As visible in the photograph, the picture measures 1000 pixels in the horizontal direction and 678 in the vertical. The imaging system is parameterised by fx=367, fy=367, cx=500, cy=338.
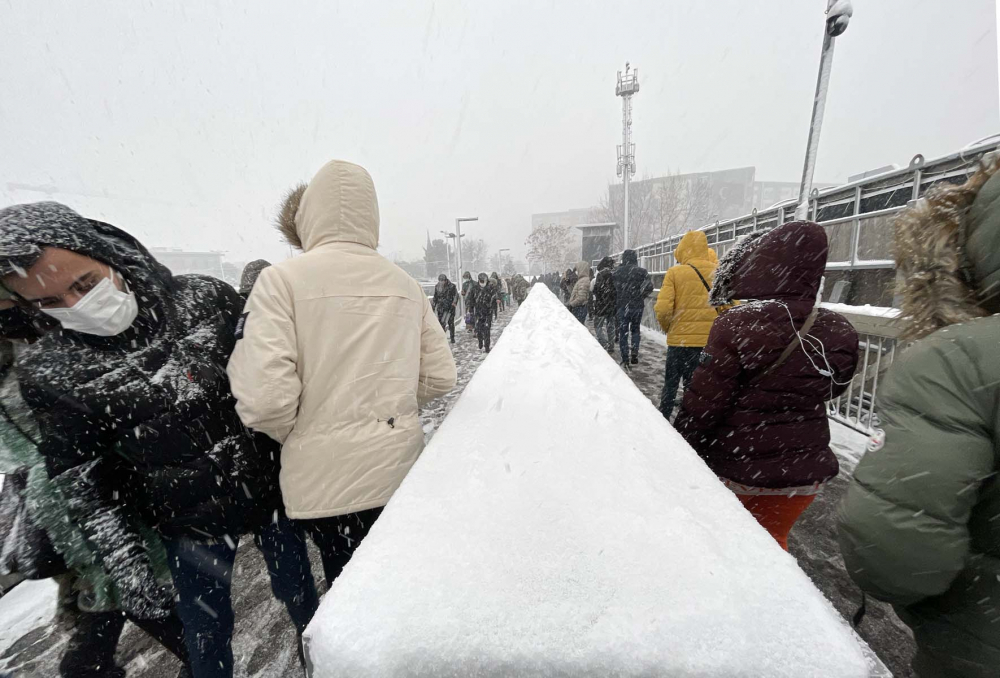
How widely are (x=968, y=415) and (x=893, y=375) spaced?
177mm

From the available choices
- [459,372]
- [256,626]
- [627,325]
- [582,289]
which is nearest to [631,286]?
[627,325]

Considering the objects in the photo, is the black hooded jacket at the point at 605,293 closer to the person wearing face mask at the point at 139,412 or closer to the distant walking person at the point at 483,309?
the distant walking person at the point at 483,309

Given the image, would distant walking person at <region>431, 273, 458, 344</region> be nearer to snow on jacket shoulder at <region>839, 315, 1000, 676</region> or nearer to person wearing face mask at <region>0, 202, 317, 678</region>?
person wearing face mask at <region>0, 202, 317, 678</region>

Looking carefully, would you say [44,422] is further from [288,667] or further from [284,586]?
[288,667]

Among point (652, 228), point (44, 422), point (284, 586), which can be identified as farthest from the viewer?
point (652, 228)

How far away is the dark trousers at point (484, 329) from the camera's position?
31.3ft

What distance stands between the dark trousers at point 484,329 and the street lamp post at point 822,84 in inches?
258

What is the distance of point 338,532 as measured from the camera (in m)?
1.49

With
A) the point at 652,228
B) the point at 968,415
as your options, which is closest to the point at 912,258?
the point at 968,415

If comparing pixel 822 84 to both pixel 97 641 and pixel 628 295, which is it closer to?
pixel 628 295

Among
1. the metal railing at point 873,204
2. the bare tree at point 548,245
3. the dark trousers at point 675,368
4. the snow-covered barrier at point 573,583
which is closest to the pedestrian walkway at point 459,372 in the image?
the snow-covered barrier at point 573,583

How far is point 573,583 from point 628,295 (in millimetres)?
6852

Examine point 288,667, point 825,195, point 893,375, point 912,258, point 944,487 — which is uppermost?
point 825,195

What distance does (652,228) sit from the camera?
156 ft
